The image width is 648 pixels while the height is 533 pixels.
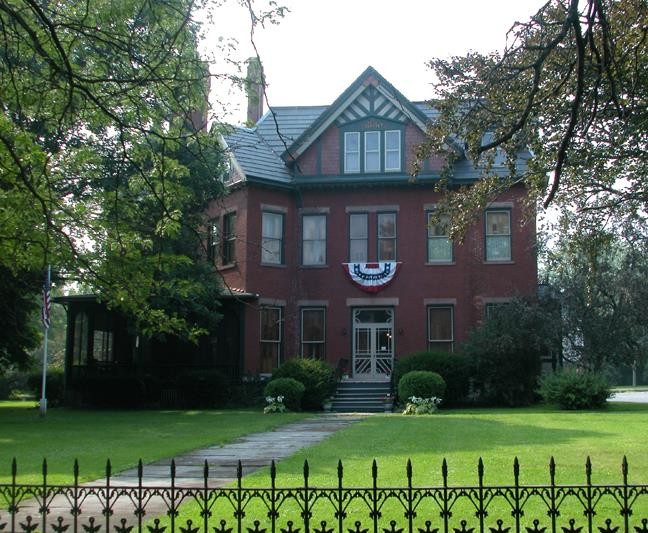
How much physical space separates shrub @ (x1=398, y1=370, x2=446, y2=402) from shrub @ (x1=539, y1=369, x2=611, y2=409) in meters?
3.35

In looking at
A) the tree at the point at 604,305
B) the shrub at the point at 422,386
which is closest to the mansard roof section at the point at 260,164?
the shrub at the point at 422,386

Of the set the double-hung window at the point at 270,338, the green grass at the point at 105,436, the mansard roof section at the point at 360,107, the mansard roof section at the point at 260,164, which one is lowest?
the green grass at the point at 105,436

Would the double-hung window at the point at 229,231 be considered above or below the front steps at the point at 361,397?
above

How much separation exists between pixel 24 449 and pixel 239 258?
15635 mm

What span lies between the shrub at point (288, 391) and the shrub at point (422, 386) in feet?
11.1

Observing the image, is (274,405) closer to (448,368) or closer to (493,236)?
(448,368)

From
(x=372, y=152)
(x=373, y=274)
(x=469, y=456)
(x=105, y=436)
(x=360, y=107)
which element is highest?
(x=360, y=107)

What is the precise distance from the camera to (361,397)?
2911 centimetres

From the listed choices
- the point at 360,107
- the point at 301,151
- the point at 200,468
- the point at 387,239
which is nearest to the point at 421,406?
the point at 387,239

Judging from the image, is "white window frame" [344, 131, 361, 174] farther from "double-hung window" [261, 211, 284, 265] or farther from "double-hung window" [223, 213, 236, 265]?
"double-hung window" [223, 213, 236, 265]

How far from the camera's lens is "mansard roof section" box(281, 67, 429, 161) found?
1233 inches

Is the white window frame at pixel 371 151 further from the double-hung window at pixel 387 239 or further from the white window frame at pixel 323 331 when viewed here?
the white window frame at pixel 323 331

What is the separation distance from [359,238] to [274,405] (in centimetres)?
848

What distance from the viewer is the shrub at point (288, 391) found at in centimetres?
2667
